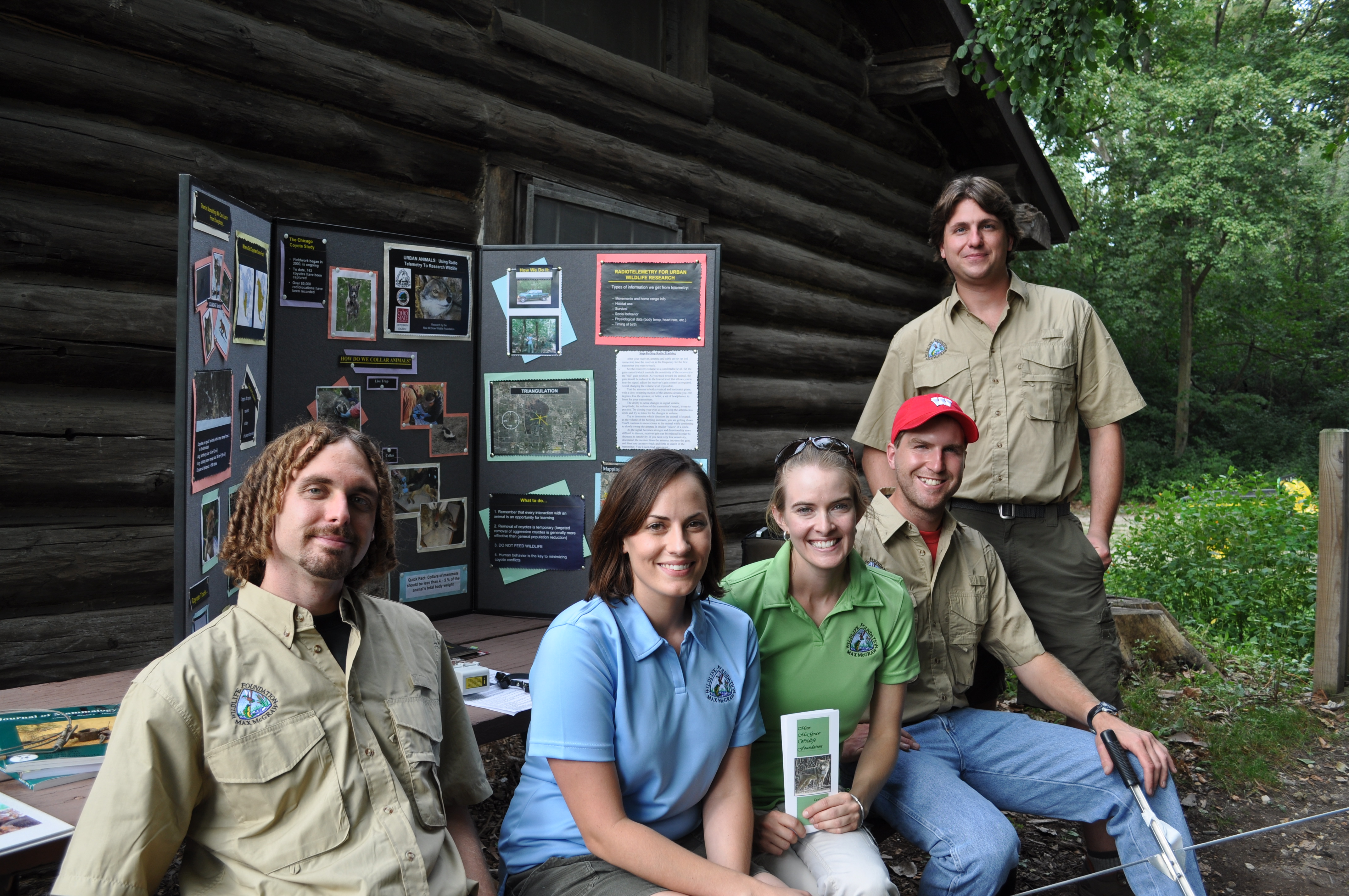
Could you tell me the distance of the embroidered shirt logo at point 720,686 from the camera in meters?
2.13

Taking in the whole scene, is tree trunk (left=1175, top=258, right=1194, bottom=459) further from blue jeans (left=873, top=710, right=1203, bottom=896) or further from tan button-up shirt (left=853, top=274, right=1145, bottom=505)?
blue jeans (left=873, top=710, right=1203, bottom=896)

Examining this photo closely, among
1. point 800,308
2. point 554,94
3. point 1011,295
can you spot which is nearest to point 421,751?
point 1011,295

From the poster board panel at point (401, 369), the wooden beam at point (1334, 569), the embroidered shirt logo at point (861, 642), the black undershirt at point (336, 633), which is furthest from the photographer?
the wooden beam at point (1334, 569)

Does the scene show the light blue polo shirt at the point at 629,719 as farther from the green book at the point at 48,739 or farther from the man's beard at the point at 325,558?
the green book at the point at 48,739

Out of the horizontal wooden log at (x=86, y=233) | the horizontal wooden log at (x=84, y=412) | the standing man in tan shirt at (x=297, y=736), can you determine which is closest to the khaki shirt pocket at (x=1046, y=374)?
the standing man in tan shirt at (x=297, y=736)

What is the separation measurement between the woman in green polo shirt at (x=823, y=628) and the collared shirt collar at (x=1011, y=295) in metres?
1.29

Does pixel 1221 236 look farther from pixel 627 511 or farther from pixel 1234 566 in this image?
pixel 627 511

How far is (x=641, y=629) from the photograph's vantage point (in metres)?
2.10

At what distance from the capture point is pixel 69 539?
322cm

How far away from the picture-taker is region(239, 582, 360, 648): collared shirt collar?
1.77m

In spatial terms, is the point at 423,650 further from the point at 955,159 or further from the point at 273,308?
the point at 955,159

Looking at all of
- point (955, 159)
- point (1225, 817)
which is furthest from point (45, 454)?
point (955, 159)

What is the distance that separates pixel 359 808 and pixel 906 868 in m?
2.54

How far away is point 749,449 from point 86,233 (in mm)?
3979
